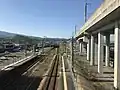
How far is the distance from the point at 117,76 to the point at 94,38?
1034 inches

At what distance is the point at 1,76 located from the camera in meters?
30.3

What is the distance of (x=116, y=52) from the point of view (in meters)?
22.1

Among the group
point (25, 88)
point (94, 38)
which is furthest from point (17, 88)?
point (94, 38)

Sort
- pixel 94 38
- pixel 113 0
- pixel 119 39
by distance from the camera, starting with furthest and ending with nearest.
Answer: pixel 94 38, pixel 119 39, pixel 113 0

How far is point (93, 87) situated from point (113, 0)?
9.75 metres

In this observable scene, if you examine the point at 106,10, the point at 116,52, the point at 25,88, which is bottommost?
the point at 25,88

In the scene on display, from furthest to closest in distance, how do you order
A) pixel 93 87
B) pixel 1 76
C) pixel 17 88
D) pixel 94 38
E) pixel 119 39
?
pixel 94 38, pixel 1 76, pixel 17 88, pixel 93 87, pixel 119 39

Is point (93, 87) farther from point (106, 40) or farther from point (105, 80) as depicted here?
point (106, 40)

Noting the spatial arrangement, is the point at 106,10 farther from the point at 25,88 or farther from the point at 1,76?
the point at 1,76

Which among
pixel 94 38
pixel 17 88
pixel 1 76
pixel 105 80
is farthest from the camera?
pixel 94 38

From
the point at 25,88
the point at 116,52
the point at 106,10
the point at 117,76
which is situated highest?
the point at 106,10

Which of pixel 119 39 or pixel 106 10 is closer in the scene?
pixel 106 10

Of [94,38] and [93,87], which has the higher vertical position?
[94,38]

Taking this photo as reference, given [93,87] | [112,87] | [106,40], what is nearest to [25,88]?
[93,87]
